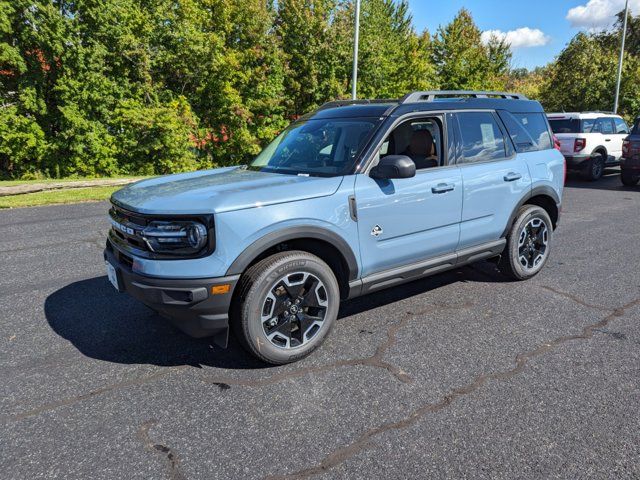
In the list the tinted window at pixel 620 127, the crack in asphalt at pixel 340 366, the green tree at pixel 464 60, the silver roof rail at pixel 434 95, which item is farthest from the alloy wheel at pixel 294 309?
the green tree at pixel 464 60

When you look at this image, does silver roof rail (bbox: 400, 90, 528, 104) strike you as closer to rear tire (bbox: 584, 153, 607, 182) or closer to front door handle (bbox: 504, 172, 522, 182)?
front door handle (bbox: 504, 172, 522, 182)

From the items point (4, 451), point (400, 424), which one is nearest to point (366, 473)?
point (400, 424)

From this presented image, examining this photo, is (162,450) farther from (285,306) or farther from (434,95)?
(434,95)

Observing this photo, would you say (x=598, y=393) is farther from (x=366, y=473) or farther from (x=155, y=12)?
(x=155, y=12)

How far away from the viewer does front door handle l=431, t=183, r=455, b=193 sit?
3.90 m

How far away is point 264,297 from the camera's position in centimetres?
309

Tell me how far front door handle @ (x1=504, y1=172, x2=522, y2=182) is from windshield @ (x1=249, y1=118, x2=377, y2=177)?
1562 millimetres

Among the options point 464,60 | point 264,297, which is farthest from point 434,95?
point 464,60

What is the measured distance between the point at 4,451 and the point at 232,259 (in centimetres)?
154

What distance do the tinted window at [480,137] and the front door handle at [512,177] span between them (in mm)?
195

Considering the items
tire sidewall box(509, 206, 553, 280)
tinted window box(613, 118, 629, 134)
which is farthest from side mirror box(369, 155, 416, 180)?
tinted window box(613, 118, 629, 134)

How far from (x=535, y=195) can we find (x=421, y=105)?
5.88 ft

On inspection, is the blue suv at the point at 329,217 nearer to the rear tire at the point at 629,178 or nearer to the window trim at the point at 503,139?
the window trim at the point at 503,139

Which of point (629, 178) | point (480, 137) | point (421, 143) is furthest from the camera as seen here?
point (629, 178)
